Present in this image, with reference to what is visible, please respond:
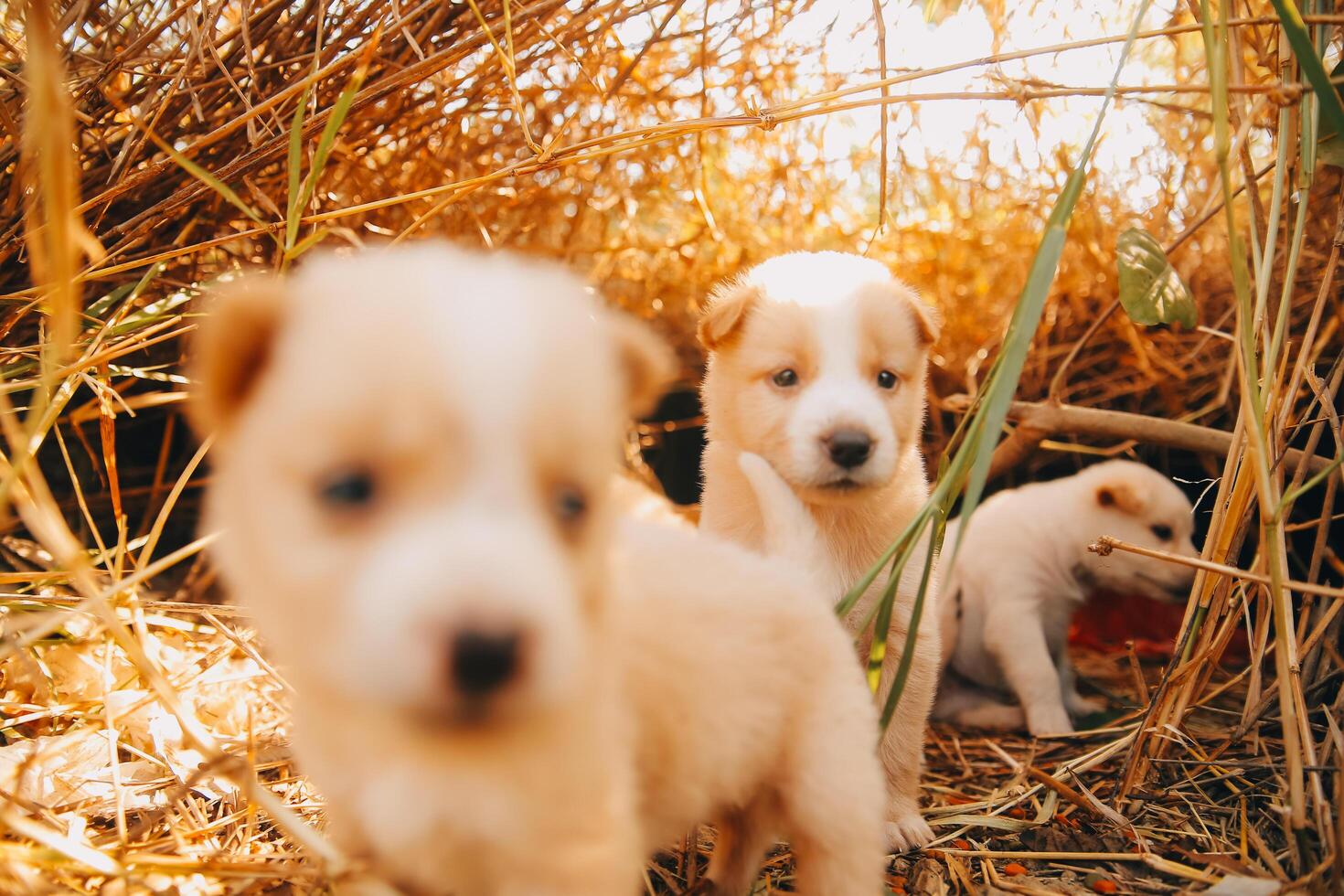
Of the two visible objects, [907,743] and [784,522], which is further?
[907,743]

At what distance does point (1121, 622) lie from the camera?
482 centimetres

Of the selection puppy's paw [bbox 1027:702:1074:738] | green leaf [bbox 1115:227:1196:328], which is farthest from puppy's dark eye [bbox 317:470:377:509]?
puppy's paw [bbox 1027:702:1074:738]

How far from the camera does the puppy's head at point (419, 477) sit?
3.12 feet

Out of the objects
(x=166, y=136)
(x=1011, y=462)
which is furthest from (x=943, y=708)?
(x=166, y=136)

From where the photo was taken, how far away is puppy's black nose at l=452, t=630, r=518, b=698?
92 cm

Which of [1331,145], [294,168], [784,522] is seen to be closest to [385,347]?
[294,168]

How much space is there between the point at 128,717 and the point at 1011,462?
10.5 ft

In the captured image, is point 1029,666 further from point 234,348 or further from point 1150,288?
point 234,348

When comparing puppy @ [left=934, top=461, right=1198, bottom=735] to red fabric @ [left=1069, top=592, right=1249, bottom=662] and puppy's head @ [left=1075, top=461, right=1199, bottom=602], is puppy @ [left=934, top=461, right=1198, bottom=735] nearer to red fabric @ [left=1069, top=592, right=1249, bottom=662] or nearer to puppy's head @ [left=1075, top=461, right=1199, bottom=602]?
puppy's head @ [left=1075, top=461, right=1199, bottom=602]

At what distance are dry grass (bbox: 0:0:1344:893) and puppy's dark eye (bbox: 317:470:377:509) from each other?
15cm

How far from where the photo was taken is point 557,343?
110cm

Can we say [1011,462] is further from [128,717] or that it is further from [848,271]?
[128,717]

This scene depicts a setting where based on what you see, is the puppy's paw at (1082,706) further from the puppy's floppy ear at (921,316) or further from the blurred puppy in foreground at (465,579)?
the blurred puppy in foreground at (465,579)

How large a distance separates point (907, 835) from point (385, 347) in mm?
1857
